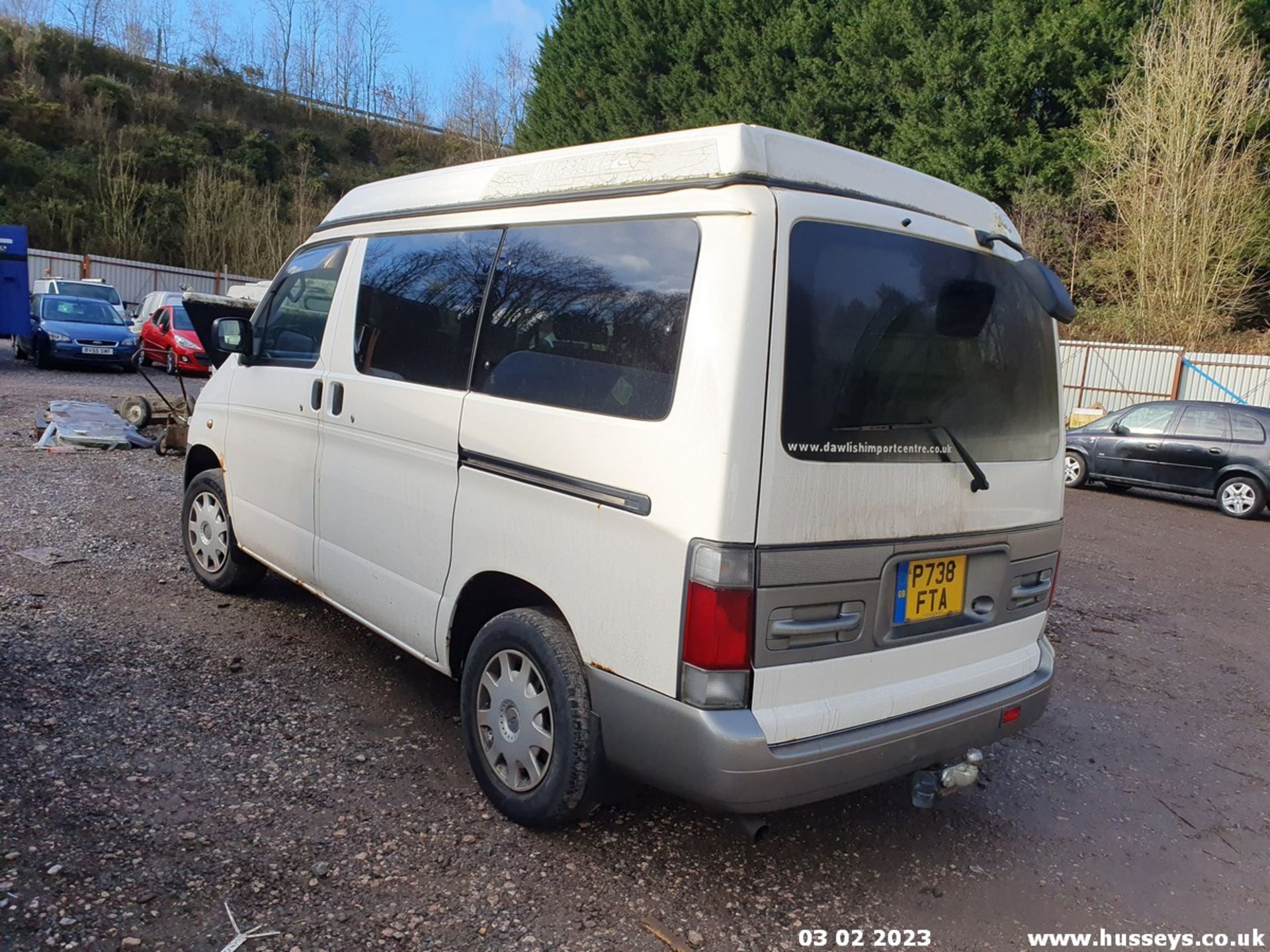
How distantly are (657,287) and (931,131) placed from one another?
26976 mm

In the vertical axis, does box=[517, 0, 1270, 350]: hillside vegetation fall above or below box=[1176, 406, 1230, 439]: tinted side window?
above

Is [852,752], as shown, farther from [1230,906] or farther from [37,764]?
[37,764]

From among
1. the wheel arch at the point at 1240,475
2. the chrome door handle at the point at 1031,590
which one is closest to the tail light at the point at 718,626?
the chrome door handle at the point at 1031,590

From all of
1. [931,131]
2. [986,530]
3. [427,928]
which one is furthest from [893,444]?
[931,131]

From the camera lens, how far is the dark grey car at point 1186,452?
38.5ft

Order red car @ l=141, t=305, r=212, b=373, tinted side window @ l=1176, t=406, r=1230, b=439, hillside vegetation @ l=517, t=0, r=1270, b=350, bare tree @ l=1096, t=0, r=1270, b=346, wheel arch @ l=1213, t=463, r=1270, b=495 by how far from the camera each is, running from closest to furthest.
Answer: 1. wheel arch @ l=1213, t=463, r=1270, b=495
2. tinted side window @ l=1176, t=406, r=1230, b=439
3. red car @ l=141, t=305, r=212, b=373
4. bare tree @ l=1096, t=0, r=1270, b=346
5. hillside vegetation @ l=517, t=0, r=1270, b=350

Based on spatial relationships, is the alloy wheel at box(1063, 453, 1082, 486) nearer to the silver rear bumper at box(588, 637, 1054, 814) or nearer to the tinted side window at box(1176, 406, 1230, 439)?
the tinted side window at box(1176, 406, 1230, 439)

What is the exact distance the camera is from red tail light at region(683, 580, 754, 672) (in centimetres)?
232

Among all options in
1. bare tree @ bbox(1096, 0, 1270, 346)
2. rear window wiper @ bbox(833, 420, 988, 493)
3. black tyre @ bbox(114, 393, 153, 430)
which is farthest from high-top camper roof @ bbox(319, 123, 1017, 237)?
bare tree @ bbox(1096, 0, 1270, 346)

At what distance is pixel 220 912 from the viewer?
243 centimetres

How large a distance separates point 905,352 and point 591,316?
3.13 ft

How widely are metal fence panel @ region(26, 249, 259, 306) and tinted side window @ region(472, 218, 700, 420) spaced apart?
3023cm

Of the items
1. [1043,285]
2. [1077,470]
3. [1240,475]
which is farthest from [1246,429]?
[1043,285]

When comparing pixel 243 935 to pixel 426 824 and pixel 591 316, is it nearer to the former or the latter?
pixel 426 824
